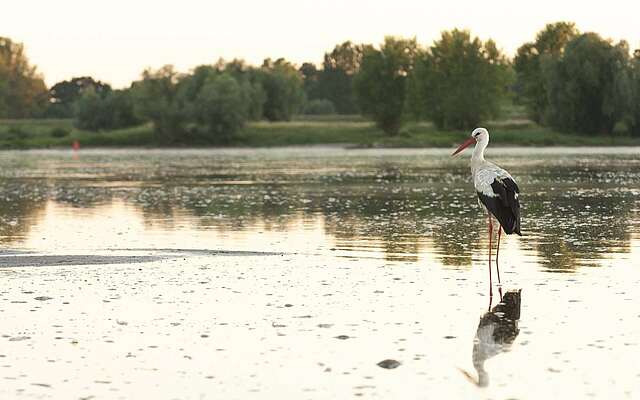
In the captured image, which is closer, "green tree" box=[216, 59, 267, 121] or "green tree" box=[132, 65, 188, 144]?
"green tree" box=[132, 65, 188, 144]

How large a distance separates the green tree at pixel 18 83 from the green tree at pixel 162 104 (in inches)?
2191

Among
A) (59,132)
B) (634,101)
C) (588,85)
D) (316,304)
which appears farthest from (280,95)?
(316,304)

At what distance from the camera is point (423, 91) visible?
449 feet

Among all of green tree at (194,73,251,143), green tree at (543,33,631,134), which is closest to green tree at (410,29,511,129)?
green tree at (543,33,631,134)

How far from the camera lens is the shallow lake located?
1040 cm

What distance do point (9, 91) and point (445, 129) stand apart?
269 feet

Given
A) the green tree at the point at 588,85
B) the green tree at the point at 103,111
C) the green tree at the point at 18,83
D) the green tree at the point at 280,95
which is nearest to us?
the green tree at the point at 588,85

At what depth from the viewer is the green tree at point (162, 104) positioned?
132 meters

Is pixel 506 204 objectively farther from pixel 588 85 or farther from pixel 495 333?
pixel 588 85

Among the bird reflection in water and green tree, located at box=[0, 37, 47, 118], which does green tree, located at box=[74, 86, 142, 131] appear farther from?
the bird reflection in water

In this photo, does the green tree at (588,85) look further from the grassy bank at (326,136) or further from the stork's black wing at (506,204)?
the stork's black wing at (506,204)

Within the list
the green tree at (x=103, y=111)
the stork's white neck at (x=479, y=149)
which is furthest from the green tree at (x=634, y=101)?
the stork's white neck at (x=479, y=149)

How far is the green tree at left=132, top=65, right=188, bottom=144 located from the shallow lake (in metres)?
102

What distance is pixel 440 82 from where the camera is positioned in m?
138
